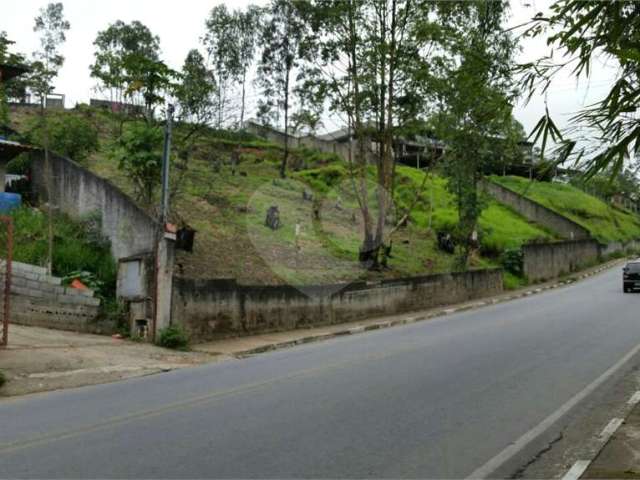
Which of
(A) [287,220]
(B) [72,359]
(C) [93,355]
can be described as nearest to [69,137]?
(A) [287,220]

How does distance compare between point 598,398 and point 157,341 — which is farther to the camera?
point 157,341

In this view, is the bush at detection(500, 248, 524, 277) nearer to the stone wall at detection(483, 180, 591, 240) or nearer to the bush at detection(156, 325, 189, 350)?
the stone wall at detection(483, 180, 591, 240)

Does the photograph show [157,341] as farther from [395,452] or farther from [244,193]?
[244,193]

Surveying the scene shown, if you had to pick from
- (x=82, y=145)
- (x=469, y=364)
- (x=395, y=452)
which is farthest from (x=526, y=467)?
(x=82, y=145)

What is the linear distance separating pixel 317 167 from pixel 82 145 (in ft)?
88.1

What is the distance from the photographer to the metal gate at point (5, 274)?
12.1 meters

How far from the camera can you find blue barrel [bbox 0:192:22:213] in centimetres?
1967

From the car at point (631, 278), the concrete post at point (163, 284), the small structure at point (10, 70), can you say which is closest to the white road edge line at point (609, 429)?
the concrete post at point (163, 284)

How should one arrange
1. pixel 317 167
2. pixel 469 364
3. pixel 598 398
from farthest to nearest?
pixel 317 167 < pixel 469 364 < pixel 598 398

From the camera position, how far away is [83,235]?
18.9 m

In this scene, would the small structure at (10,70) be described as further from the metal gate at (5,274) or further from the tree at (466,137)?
the tree at (466,137)

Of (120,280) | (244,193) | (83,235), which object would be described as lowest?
(120,280)

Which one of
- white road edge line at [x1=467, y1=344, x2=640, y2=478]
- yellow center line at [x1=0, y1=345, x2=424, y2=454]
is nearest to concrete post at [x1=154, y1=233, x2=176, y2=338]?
yellow center line at [x1=0, y1=345, x2=424, y2=454]

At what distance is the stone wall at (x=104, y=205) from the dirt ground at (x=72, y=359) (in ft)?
10.7
